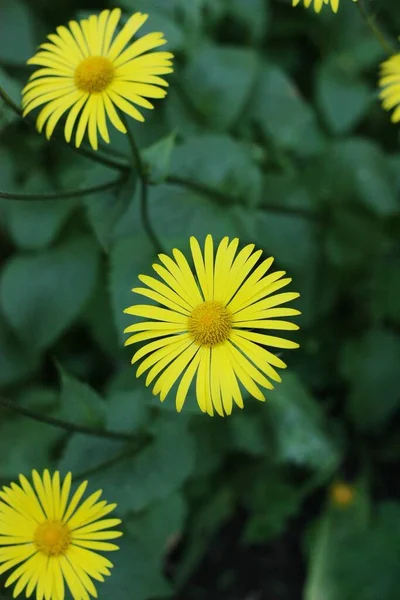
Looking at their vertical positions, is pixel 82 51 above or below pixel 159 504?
above

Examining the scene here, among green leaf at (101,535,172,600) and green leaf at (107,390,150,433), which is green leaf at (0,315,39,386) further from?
green leaf at (101,535,172,600)

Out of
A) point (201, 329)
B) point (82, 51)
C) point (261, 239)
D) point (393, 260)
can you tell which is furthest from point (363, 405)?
point (82, 51)

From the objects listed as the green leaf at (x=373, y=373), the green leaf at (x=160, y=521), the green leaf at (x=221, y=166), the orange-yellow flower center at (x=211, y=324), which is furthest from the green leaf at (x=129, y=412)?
the green leaf at (x=373, y=373)

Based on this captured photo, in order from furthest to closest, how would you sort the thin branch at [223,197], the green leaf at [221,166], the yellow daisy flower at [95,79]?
the green leaf at [221,166]
the thin branch at [223,197]
the yellow daisy flower at [95,79]

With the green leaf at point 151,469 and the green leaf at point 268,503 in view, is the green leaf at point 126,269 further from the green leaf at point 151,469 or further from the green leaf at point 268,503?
the green leaf at point 268,503

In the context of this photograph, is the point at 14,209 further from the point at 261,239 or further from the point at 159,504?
the point at 159,504

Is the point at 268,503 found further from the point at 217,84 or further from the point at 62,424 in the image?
the point at 217,84
